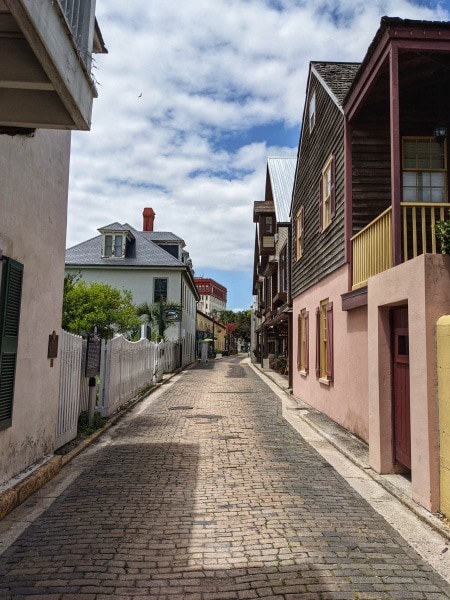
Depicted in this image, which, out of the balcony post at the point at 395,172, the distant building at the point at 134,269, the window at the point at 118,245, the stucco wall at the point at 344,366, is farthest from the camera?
the window at the point at 118,245

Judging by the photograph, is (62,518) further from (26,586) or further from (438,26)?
(438,26)

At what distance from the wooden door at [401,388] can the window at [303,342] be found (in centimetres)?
748

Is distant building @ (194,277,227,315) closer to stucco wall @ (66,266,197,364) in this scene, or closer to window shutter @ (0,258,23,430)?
stucco wall @ (66,266,197,364)

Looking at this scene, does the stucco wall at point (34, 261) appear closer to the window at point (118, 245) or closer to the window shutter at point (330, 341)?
the window shutter at point (330, 341)

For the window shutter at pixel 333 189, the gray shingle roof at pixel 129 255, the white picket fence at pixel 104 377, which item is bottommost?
the white picket fence at pixel 104 377

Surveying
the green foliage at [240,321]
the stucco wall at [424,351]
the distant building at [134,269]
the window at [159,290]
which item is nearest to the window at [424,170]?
the stucco wall at [424,351]

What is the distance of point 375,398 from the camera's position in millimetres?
6789

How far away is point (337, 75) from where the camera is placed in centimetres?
1253

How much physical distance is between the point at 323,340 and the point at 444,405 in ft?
24.5

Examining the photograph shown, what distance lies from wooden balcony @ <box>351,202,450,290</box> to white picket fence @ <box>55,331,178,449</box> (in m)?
4.92

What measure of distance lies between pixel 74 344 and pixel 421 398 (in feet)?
18.2

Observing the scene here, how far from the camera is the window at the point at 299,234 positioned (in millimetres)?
15031

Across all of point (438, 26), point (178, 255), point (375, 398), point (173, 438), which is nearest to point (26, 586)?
point (375, 398)

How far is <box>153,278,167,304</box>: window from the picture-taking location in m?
33.5
